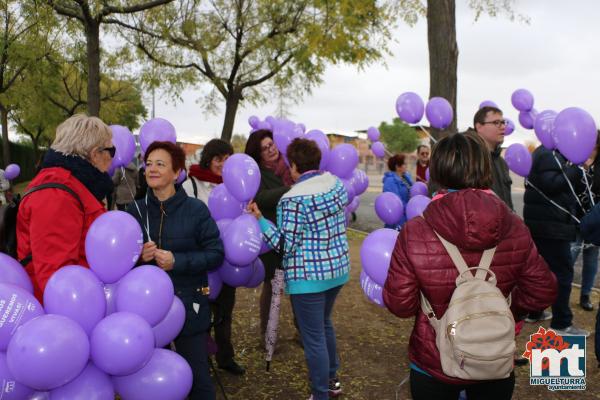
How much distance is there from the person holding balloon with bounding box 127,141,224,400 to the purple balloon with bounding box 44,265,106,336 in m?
0.55

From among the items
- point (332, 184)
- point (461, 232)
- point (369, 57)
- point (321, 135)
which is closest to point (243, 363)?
point (332, 184)

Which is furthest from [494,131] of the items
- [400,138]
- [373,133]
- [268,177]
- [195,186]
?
[400,138]

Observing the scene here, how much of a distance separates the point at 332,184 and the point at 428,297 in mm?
1157

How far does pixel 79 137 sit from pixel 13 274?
64 cm

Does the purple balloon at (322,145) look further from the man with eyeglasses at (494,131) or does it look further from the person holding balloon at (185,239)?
the person holding balloon at (185,239)

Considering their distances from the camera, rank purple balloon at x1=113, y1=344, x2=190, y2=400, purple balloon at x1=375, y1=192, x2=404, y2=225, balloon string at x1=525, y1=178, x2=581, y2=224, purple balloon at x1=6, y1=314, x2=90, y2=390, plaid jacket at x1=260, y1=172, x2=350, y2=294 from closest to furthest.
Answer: purple balloon at x1=6, y1=314, x2=90, y2=390 < purple balloon at x1=113, y1=344, x2=190, y2=400 < plaid jacket at x1=260, y1=172, x2=350, y2=294 < balloon string at x1=525, y1=178, x2=581, y2=224 < purple balloon at x1=375, y1=192, x2=404, y2=225

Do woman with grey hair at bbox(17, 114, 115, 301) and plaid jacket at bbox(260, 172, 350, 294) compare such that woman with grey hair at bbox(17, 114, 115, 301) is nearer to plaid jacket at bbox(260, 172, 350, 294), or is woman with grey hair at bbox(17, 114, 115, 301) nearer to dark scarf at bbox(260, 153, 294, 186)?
plaid jacket at bbox(260, 172, 350, 294)

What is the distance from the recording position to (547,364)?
3.48 m

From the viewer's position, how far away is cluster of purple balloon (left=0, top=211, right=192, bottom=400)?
1.66 m

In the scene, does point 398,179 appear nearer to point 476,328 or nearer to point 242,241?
point 242,241

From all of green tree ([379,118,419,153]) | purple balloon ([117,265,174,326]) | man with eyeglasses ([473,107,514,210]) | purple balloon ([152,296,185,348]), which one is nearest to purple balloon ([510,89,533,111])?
man with eyeglasses ([473,107,514,210])

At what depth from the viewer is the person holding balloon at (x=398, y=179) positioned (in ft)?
19.2

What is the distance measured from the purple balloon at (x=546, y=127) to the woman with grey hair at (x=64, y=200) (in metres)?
3.03
